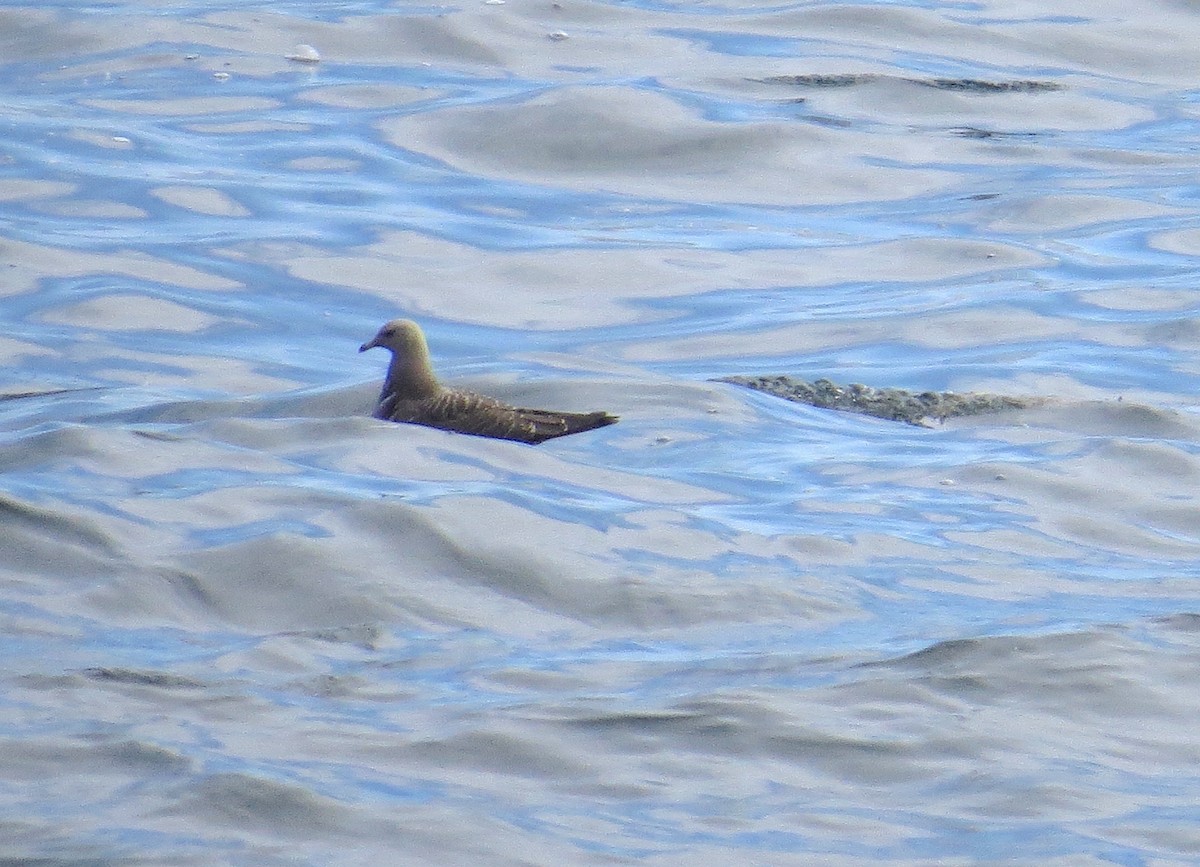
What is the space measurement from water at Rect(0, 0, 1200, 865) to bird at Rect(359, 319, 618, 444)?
167 millimetres

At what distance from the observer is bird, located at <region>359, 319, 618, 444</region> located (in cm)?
808

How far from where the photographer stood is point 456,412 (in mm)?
8273

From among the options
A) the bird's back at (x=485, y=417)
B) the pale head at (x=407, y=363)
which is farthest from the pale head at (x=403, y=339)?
the bird's back at (x=485, y=417)

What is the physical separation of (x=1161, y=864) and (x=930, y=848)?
19.7 inches

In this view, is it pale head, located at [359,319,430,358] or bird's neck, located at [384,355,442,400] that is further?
pale head, located at [359,319,430,358]

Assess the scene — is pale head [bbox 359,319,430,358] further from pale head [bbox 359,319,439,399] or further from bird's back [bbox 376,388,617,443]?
bird's back [bbox 376,388,617,443]

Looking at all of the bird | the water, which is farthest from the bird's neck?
the water

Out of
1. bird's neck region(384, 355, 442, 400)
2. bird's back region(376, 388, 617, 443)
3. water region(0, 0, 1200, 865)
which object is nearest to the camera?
water region(0, 0, 1200, 865)

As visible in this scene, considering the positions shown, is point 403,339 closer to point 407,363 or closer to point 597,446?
point 407,363

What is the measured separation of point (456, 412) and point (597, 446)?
0.59 meters

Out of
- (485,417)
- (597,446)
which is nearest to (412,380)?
(485,417)

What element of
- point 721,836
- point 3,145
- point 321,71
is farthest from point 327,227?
point 721,836

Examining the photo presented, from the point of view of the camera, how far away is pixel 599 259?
1159cm

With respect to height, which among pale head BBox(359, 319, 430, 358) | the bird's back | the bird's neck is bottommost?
the bird's back
